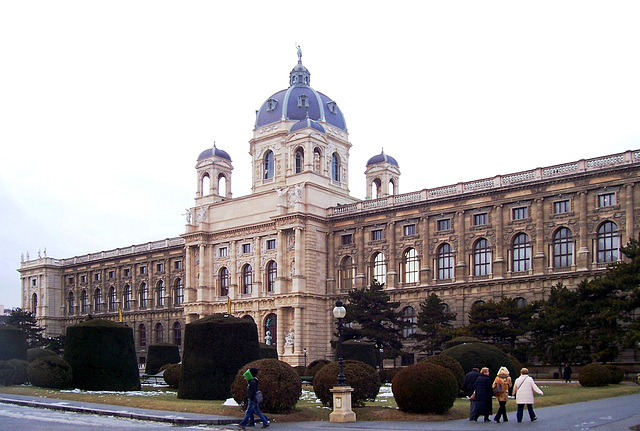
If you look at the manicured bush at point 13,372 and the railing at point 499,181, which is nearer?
the manicured bush at point 13,372

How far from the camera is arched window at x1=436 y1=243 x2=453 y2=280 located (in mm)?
63969

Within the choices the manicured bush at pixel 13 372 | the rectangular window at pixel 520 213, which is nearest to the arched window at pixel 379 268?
the rectangular window at pixel 520 213

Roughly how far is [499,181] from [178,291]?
45721 millimetres

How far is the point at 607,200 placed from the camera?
5472 cm

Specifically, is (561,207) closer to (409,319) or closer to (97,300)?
(409,319)

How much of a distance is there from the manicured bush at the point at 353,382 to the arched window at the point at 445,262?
36.5 meters

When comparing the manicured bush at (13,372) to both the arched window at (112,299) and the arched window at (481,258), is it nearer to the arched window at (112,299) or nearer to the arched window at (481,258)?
the arched window at (481,258)

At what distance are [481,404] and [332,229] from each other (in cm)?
4933

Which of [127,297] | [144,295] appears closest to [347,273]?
[144,295]

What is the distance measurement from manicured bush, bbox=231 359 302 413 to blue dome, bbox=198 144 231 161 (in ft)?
192

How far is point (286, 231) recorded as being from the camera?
237 feet

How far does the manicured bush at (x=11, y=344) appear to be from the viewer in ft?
142

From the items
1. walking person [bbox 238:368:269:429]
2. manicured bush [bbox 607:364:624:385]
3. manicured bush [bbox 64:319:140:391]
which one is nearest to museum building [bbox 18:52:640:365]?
manicured bush [bbox 607:364:624:385]

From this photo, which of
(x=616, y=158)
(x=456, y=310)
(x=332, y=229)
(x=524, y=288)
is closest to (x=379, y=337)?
(x=456, y=310)
